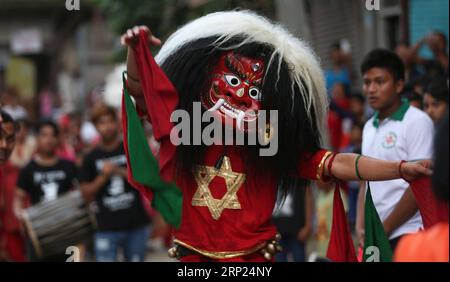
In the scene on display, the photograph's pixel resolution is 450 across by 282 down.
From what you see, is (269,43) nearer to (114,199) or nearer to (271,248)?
(271,248)

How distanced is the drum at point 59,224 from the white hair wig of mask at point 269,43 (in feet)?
12.8

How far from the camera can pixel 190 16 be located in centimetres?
1129

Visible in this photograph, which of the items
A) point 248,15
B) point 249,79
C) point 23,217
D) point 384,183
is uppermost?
point 248,15

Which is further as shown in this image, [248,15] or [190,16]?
[190,16]

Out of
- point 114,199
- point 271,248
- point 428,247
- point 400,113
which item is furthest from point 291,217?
point 428,247

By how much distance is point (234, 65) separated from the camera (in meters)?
4.94

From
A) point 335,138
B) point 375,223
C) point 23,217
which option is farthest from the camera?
point 335,138

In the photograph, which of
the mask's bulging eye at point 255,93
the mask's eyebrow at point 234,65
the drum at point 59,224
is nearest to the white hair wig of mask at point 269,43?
the mask's eyebrow at point 234,65

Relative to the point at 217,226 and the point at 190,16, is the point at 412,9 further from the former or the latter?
the point at 217,226

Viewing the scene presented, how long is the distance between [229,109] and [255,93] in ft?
0.55

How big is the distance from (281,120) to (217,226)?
0.63m

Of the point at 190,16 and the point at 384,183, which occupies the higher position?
the point at 190,16
